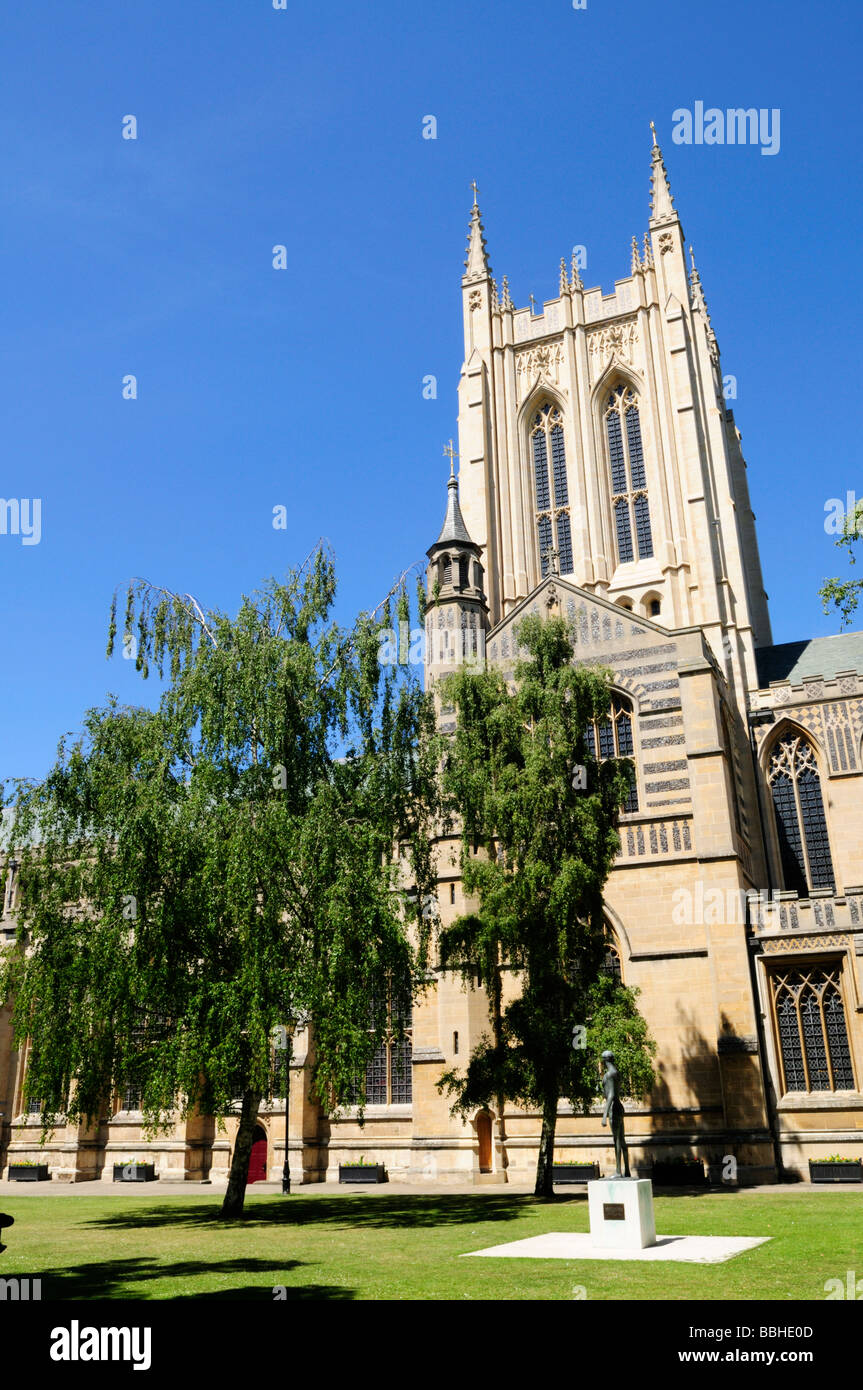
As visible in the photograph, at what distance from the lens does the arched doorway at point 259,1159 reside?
31.6m

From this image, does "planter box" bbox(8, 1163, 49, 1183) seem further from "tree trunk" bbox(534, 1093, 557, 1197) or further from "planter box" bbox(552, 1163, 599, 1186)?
"tree trunk" bbox(534, 1093, 557, 1197)

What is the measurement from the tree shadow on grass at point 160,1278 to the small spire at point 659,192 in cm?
4667

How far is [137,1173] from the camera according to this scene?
3306 cm

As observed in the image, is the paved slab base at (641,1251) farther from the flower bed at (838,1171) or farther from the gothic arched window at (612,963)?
the gothic arched window at (612,963)

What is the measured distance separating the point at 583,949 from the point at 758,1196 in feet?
20.4

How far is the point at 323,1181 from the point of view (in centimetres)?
3038

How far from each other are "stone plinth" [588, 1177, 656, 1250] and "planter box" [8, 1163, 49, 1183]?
28607 mm

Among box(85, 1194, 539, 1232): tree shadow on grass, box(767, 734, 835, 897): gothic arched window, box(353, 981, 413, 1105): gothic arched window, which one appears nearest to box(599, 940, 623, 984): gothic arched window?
box(353, 981, 413, 1105): gothic arched window

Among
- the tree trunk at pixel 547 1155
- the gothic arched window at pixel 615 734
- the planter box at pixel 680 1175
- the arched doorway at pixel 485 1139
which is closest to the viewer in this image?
the tree trunk at pixel 547 1155

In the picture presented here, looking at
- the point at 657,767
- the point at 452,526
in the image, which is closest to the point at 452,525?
the point at 452,526

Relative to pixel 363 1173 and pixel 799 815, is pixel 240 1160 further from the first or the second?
pixel 799 815

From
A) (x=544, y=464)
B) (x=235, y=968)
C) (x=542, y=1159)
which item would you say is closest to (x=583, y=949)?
(x=542, y=1159)

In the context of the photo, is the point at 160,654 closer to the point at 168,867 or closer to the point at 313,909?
the point at 168,867

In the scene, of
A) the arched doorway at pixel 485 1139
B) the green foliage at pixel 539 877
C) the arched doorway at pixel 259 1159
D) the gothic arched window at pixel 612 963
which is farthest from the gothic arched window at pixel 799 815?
the arched doorway at pixel 259 1159
